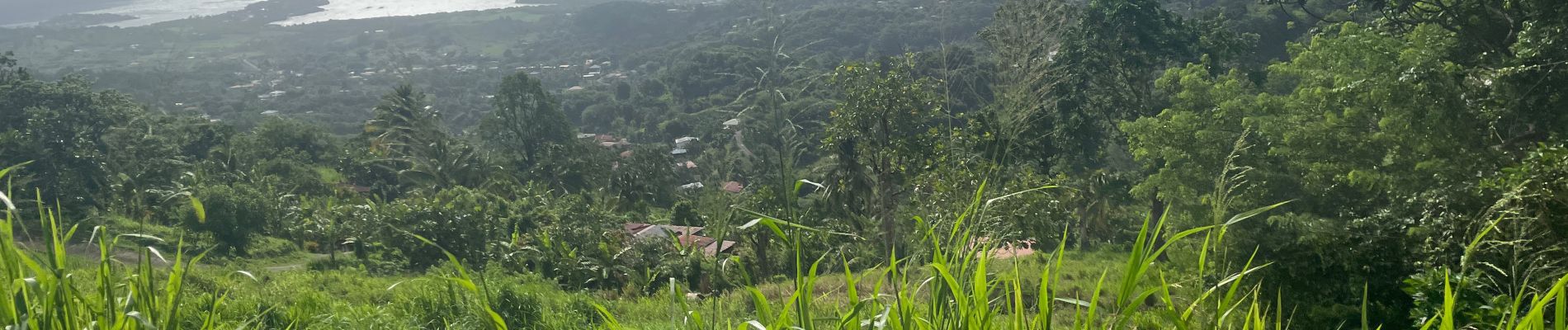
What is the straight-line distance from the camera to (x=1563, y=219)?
13.9ft

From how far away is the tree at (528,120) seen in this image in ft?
110

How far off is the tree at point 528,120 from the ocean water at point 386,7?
3548 inches

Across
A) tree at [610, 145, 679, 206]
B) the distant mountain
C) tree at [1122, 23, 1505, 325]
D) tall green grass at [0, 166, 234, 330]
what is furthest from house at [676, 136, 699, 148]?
the distant mountain

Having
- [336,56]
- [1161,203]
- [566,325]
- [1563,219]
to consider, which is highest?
[1563,219]

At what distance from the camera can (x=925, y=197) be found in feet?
39.9

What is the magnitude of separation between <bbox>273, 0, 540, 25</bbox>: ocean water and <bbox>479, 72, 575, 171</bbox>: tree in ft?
296

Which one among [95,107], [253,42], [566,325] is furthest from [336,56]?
[566,325]

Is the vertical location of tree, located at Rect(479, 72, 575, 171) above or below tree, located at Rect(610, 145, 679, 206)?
above

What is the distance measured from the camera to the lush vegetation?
7.29ft

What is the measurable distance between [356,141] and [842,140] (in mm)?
24589

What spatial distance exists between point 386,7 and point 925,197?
4779 inches

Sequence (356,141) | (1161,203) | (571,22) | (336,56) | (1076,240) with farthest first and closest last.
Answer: (571,22), (336,56), (356,141), (1076,240), (1161,203)

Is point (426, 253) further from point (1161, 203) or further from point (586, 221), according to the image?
point (1161, 203)

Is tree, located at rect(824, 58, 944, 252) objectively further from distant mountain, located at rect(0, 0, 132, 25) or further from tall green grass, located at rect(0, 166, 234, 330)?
distant mountain, located at rect(0, 0, 132, 25)
